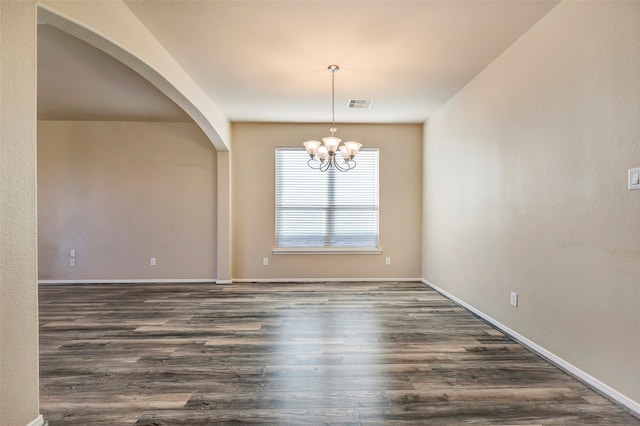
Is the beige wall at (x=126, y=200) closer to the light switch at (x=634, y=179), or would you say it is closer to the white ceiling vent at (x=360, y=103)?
the white ceiling vent at (x=360, y=103)

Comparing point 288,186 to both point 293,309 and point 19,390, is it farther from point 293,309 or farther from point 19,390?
point 19,390

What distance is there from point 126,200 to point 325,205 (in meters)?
3.36

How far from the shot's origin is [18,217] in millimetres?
1511

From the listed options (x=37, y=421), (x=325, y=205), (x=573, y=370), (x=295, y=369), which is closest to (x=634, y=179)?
(x=573, y=370)

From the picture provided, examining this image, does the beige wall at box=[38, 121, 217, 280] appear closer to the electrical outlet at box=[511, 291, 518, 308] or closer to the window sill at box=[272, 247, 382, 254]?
the window sill at box=[272, 247, 382, 254]

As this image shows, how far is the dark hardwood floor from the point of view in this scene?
1775mm

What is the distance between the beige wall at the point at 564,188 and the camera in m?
1.83

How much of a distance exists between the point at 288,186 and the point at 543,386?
13.5 feet

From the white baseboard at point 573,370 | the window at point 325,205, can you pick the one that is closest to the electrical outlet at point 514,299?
the white baseboard at point 573,370

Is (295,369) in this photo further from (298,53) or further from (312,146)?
(298,53)

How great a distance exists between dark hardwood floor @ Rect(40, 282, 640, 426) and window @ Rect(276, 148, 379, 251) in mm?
1591

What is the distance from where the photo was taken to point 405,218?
5277 mm

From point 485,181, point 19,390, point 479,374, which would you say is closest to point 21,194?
point 19,390

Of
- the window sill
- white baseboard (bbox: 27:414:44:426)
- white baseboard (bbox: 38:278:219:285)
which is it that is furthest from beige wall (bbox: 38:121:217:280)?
white baseboard (bbox: 27:414:44:426)
